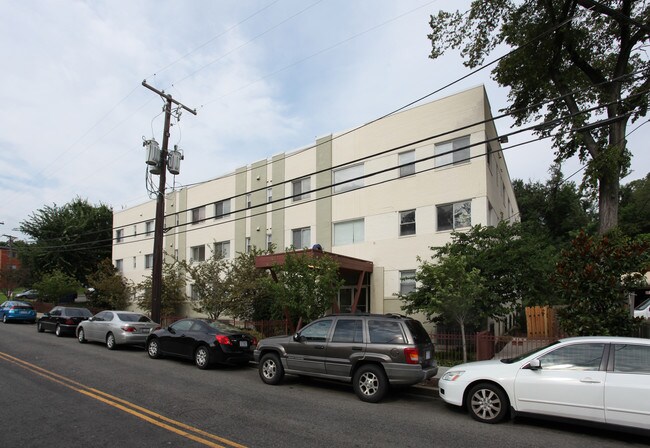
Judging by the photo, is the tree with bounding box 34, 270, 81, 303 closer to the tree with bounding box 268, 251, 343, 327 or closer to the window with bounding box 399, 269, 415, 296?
the tree with bounding box 268, 251, 343, 327

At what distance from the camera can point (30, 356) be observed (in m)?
12.6

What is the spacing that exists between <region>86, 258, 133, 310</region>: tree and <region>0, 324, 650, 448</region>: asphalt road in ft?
68.3

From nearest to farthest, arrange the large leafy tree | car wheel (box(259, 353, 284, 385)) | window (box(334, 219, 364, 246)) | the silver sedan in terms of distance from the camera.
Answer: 1. car wheel (box(259, 353, 284, 385))
2. the silver sedan
3. window (box(334, 219, 364, 246))
4. the large leafy tree

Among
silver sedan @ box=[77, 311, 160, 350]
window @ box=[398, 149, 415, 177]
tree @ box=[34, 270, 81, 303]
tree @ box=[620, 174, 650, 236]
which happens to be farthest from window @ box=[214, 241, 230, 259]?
tree @ box=[620, 174, 650, 236]

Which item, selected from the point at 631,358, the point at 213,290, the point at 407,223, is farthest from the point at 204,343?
the point at 407,223

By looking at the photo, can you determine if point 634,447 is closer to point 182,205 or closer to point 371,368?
point 371,368

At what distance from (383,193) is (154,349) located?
36.1 ft

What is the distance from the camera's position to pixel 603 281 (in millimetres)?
9242

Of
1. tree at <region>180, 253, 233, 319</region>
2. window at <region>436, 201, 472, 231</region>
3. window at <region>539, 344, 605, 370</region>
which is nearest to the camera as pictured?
window at <region>539, 344, 605, 370</region>

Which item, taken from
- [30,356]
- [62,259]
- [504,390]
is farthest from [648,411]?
[62,259]

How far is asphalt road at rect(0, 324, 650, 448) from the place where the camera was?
5719 millimetres

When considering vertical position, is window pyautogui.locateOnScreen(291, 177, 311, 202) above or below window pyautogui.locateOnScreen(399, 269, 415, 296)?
above

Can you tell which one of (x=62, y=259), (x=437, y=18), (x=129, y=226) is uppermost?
(x=437, y=18)

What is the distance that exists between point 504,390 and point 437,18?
14224 mm
